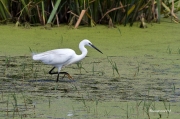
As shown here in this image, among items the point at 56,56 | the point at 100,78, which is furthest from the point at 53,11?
the point at 100,78

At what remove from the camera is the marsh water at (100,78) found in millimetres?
3848

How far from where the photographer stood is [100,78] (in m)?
4.99

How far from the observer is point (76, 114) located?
146 inches

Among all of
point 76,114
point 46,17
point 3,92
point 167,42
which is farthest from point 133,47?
point 76,114

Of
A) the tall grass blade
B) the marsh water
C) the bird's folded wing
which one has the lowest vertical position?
the marsh water

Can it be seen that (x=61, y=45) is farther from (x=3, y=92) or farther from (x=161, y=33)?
(x=3, y=92)

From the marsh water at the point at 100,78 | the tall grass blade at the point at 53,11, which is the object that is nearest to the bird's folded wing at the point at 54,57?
the marsh water at the point at 100,78

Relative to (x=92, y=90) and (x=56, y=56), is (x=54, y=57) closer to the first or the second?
(x=56, y=56)

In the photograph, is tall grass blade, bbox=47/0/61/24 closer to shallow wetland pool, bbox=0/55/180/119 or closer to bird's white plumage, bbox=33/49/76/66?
shallow wetland pool, bbox=0/55/180/119

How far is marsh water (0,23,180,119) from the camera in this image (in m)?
3.85

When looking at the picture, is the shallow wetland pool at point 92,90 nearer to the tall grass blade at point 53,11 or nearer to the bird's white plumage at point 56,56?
the bird's white plumage at point 56,56

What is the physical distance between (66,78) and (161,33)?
7.67ft

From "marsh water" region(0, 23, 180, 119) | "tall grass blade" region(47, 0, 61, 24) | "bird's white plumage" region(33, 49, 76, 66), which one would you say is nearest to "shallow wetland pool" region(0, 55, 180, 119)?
"marsh water" region(0, 23, 180, 119)

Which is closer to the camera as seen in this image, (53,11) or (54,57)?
(54,57)
